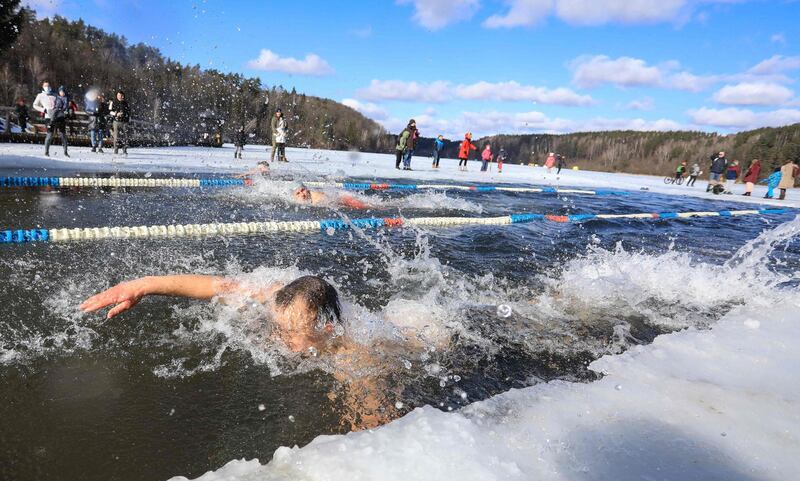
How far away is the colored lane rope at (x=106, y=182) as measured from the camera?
25.1ft

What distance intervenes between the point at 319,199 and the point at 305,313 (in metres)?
6.17

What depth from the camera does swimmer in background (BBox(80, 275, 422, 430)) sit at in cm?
242

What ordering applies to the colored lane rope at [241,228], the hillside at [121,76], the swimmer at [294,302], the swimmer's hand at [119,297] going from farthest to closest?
the hillside at [121,76], the colored lane rope at [241,228], the swimmer at [294,302], the swimmer's hand at [119,297]

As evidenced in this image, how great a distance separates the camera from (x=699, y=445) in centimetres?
199

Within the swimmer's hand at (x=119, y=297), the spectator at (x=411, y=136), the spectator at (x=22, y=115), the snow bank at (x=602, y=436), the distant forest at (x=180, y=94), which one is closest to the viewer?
the snow bank at (x=602, y=436)

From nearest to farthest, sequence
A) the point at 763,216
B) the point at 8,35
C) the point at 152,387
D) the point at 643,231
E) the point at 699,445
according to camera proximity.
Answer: the point at 699,445 → the point at 152,387 → the point at 643,231 → the point at 763,216 → the point at 8,35

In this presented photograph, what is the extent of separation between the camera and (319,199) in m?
8.65

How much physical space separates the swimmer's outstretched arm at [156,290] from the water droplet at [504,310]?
2.16 metres

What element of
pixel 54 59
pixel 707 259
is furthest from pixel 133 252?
pixel 54 59

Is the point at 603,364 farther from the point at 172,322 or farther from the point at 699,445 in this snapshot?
the point at 172,322

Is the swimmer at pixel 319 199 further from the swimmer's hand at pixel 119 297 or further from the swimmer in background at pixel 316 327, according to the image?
the swimmer's hand at pixel 119 297

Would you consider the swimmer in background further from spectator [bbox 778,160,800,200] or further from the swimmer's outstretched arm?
spectator [bbox 778,160,800,200]

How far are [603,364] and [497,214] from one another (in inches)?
259

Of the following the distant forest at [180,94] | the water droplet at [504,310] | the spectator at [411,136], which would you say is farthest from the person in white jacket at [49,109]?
the water droplet at [504,310]
